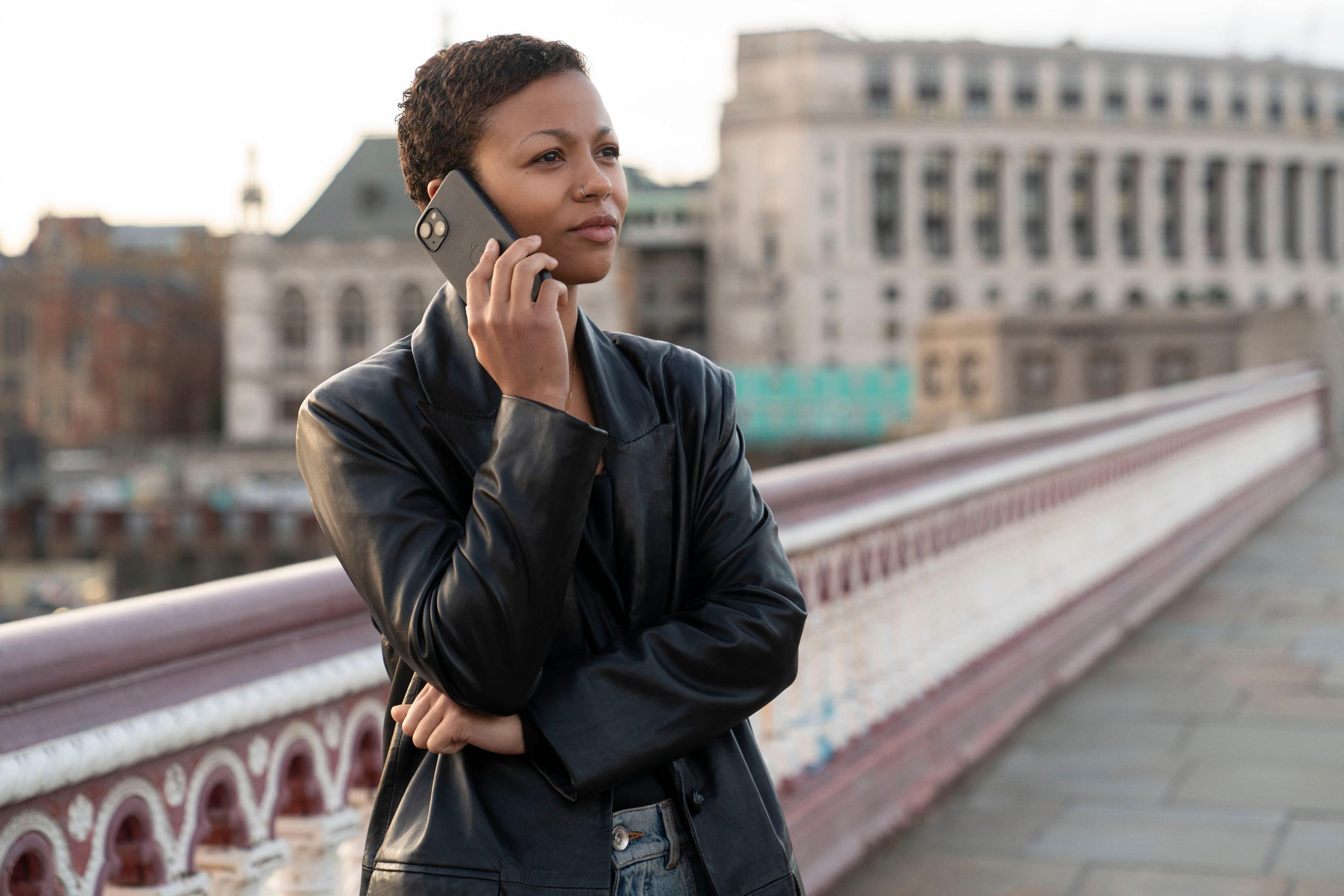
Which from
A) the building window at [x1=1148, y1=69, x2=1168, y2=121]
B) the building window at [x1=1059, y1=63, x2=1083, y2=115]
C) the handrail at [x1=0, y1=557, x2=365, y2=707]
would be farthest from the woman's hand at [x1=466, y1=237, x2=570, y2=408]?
the building window at [x1=1148, y1=69, x2=1168, y2=121]

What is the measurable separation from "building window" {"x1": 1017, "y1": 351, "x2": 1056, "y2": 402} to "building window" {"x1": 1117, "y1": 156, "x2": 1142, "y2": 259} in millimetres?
82624

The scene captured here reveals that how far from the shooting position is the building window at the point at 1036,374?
16.8 meters

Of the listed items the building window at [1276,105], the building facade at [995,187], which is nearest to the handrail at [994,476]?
the building facade at [995,187]

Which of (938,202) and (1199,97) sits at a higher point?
(1199,97)

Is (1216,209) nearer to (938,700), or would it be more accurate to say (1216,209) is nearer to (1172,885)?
(938,700)

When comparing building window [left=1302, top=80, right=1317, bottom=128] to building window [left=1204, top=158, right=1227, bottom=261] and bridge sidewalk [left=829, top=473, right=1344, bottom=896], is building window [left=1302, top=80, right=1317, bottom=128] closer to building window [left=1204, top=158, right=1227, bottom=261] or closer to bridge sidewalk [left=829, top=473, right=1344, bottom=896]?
building window [left=1204, top=158, right=1227, bottom=261]

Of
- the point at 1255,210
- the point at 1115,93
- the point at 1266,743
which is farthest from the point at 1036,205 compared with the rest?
the point at 1266,743

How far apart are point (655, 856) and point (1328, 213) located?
110m

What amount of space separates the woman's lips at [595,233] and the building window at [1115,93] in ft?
335

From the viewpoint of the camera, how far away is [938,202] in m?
93.4

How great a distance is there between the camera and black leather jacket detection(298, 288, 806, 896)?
4.90ft

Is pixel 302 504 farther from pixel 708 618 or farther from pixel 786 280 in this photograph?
pixel 708 618

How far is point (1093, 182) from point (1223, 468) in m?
90.5

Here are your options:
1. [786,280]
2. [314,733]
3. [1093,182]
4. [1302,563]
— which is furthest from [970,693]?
[1093,182]
